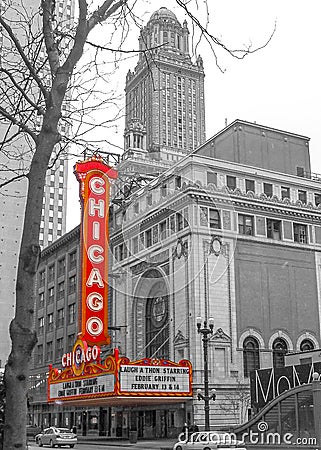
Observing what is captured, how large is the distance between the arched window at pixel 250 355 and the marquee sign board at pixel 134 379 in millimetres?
6002

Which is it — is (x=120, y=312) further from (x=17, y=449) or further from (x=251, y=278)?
(x=17, y=449)

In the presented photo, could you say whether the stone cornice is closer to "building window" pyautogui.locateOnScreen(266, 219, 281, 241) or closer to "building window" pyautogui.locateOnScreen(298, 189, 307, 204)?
"building window" pyautogui.locateOnScreen(266, 219, 281, 241)

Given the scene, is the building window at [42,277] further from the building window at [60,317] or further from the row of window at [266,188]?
the row of window at [266,188]

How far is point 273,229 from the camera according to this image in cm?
5731

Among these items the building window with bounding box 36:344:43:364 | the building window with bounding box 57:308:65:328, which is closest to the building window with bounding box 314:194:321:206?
the building window with bounding box 57:308:65:328

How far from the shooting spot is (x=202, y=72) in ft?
473

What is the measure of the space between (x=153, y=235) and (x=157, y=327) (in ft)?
26.6

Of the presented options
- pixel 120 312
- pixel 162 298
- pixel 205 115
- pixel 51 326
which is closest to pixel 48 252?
pixel 51 326

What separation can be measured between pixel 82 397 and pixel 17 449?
46.9 meters

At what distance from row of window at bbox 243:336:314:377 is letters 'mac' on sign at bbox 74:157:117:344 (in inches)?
445

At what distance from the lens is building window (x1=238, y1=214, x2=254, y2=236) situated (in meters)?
55.6

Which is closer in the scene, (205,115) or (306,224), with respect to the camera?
(306,224)

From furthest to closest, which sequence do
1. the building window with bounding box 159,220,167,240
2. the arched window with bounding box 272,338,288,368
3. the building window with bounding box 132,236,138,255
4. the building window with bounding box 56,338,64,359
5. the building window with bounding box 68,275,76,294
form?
the building window with bounding box 56,338,64,359, the building window with bounding box 68,275,76,294, the building window with bounding box 132,236,138,255, the building window with bounding box 159,220,167,240, the arched window with bounding box 272,338,288,368

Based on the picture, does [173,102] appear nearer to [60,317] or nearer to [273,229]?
[60,317]
